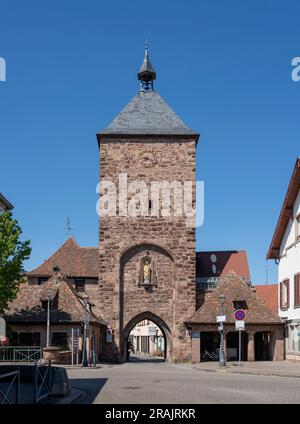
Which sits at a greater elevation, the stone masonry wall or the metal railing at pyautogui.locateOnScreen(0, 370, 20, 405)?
the stone masonry wall

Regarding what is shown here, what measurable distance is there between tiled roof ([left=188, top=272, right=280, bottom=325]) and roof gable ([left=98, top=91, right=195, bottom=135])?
1022 centimetres

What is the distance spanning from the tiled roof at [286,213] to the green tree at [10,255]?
13.9 metres

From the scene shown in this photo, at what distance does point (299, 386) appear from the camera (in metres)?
19.4

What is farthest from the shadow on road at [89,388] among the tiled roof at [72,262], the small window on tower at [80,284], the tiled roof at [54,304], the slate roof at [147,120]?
the tiled roof at [72,262]

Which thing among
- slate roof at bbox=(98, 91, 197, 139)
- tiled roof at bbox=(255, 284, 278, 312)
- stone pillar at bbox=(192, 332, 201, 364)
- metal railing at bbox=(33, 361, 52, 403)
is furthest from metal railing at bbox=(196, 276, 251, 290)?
metal railing at bbox=(33, 361, 52, 403)

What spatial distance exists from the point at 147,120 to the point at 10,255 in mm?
15461

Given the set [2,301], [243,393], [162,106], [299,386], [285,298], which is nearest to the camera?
[243,393]

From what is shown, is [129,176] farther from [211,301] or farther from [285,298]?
[285,298]

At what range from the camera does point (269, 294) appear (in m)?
62.6

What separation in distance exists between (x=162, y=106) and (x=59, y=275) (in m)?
14.3

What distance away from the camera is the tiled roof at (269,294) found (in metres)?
60.6

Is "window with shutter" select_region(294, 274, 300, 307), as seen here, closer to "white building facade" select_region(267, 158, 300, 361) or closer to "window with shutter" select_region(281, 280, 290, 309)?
"white building facade" select_region(267, 158, 300, 361)

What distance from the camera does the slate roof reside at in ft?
151
